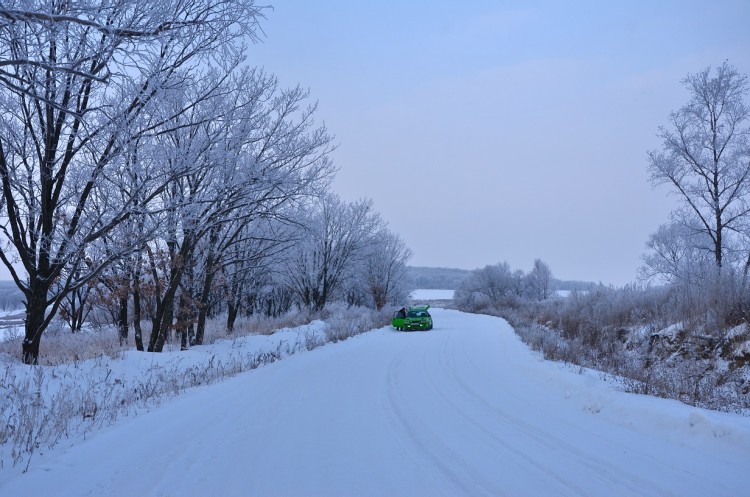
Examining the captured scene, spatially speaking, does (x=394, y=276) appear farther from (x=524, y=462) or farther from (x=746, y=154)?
(x=524, y=462)

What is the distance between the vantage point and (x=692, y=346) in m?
12.0

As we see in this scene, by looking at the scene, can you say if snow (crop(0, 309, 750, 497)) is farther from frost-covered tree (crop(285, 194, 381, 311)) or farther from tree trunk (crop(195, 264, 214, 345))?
frost-covered tree (crop(285, 194, 381, 311))

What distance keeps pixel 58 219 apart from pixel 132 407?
5.72m

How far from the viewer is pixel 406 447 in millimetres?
5441

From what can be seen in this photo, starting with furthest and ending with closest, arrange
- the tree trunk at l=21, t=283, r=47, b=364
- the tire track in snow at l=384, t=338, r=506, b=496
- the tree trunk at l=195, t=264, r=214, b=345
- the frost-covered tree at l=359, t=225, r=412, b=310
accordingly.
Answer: the frost-covered tree at l=359, t=225, r=412, b=310 → the tree trunk at l=195, t=264, r=214, b=345 → the tree trunk at l=21, t=283, r=47, b=364 → the tire track in snow at l=384, t=338, r=506, b=496

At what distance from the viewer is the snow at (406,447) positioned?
4.34 metres

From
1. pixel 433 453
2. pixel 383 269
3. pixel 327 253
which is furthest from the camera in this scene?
pixel 383 269

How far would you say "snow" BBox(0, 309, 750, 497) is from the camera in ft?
14.2

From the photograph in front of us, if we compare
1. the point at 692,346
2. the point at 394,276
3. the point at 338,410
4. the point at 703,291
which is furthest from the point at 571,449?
the point at 394,276

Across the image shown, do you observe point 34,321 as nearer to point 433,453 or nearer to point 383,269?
point 433,453

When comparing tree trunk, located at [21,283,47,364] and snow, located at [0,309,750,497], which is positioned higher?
tree trunk, located at [21,283,47,364]

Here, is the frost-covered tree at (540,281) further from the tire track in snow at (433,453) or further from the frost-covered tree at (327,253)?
the tire track in snow at (433,453)

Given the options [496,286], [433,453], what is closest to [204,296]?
[433,453]

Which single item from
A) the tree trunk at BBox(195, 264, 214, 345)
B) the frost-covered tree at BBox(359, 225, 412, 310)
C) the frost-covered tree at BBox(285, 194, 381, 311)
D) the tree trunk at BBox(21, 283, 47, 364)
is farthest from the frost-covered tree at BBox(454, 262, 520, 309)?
the tree trunk at BBox(21, 283, 47, 364)
